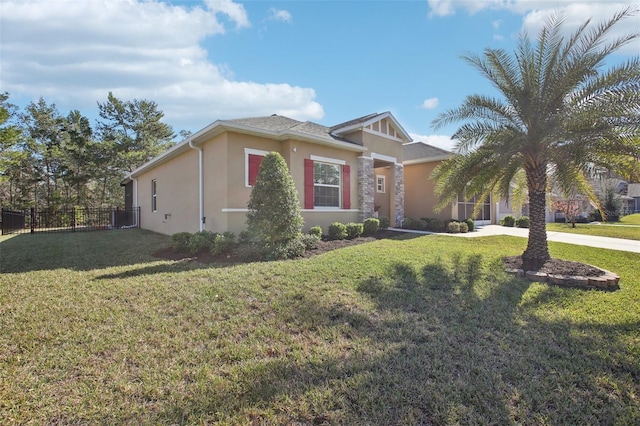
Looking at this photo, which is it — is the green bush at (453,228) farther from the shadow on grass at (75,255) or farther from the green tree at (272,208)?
the shadow on grass at (75,255)

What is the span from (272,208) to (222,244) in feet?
5.86

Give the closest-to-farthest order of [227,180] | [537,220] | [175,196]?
[537,220] < [227,180] < [175,196]

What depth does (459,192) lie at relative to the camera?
8.51 m

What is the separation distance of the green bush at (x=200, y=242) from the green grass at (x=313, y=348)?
7.24 feet

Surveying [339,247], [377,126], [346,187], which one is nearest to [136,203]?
[346,187]

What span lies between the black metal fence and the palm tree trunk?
20171 mm

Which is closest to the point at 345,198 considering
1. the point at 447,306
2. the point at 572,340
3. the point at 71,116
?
the point at 447,306

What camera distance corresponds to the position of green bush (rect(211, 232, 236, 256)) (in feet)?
27.7

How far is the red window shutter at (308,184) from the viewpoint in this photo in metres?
11.6

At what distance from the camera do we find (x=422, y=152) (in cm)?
1808

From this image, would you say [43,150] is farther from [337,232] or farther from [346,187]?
[337,232]

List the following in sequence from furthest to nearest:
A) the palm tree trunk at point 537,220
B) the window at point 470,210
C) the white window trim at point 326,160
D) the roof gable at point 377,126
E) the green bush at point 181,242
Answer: the window at point 470,210
the roof gable at point 377,126
the white window trim at point 326,160
the green bush at point 181,242
the palm tree trunk at point 537,220

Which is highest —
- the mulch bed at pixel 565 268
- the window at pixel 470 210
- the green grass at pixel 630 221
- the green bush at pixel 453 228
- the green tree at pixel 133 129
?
the green tree at pixel 133 129

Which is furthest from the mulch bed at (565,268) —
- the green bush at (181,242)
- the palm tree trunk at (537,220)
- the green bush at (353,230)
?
the green bush at (181,242)
